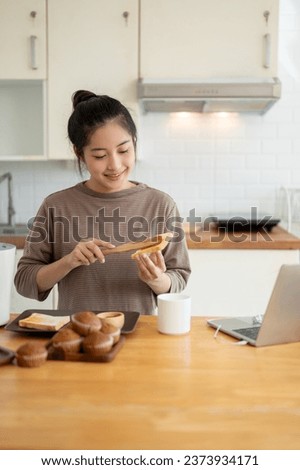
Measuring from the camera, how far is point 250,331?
1.58 metres

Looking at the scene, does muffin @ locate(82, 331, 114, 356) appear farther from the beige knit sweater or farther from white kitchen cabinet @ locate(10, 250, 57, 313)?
white kitchen cabinet @ locate(10, 250, 57, 313)

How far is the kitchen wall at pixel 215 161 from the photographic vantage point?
3.68 m

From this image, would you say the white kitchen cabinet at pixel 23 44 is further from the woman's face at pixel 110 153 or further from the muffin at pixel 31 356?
the muffin at pixel 31 356

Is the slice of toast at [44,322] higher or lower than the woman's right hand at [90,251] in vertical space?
lower

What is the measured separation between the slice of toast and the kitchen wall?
2176 mm

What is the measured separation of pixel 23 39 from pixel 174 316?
237 centimetres

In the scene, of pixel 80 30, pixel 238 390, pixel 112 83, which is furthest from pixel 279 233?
pixel 238 390

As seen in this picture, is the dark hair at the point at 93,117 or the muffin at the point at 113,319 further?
the dark hair at the point at 93,117

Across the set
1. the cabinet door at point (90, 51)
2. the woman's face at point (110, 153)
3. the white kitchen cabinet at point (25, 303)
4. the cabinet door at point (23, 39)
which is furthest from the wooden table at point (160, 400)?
the cabinet door at point (23, 39)

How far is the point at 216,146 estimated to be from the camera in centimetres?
371

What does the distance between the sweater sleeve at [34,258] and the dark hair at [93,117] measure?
0.31 meters

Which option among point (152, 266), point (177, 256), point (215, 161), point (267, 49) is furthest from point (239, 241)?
point (152, 266)

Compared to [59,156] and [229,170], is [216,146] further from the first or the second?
[59,156]

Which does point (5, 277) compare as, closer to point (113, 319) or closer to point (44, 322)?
point (44, 322)
